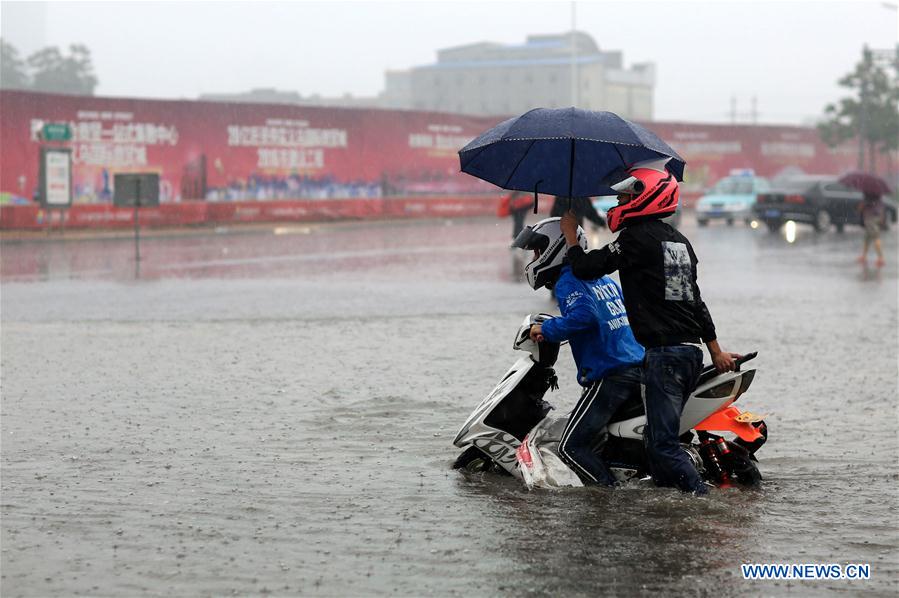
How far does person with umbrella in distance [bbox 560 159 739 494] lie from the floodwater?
0.46m

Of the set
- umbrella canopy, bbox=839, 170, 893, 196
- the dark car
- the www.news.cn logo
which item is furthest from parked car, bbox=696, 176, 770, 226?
the www.news.cn logo

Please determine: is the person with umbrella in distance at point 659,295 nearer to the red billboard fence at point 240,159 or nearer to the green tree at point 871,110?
the red billboard fence at point 240,159

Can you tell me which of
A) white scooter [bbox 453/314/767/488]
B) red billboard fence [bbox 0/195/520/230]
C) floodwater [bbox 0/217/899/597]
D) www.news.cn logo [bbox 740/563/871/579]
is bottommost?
www.news.cn logo [bbox 740/563/871/579]

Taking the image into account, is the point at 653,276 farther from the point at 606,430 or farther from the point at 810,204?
the point at 810,204

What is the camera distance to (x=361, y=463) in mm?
7086

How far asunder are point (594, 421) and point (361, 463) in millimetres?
1507

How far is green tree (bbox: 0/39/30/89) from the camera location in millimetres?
110125

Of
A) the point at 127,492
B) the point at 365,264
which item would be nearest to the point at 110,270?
the point at 365,264

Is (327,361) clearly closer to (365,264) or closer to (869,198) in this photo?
(365,264)

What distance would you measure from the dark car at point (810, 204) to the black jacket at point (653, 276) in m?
30.2

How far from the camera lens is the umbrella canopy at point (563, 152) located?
645 centimetres

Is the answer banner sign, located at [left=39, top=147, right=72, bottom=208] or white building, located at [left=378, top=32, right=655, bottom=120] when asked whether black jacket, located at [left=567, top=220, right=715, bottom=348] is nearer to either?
banner sign, located at [left=39, top=147, right=72, bottom=208]

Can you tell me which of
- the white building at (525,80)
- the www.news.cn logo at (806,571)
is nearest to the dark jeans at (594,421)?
the www.news.cn logo at (806,571)

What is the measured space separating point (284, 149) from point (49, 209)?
26.6 feet
